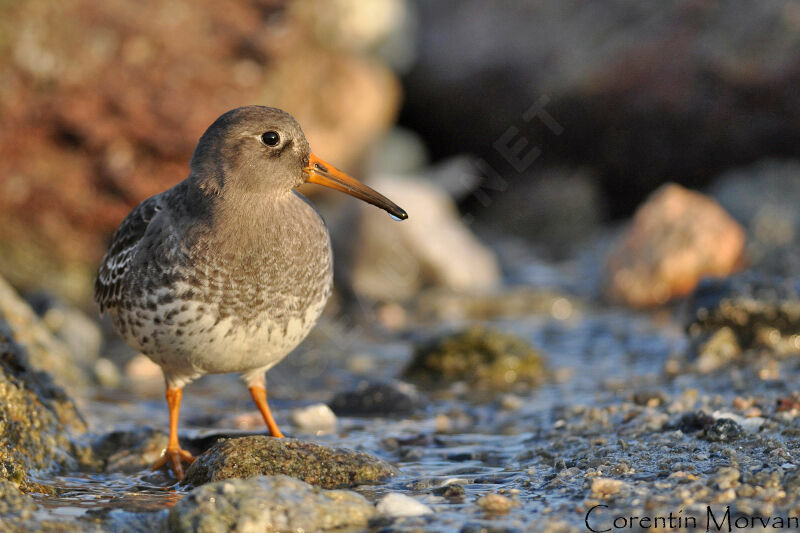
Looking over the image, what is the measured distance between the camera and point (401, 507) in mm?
5102

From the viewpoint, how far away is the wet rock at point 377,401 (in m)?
7.84

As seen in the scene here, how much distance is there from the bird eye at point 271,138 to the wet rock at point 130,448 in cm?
226

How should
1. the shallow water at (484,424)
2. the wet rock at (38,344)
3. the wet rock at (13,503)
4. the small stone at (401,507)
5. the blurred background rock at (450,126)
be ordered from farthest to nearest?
the blurred background rock at (450,126) → the wet rock at (38,344) → the shallow water at (484,424) → the small stone at (401,507) → the wet rock at (13,503)

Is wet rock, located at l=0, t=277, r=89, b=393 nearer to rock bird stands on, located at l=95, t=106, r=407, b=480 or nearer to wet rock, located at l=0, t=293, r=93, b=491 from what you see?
wet rock, located at l=0, t=293, r=93, b=491

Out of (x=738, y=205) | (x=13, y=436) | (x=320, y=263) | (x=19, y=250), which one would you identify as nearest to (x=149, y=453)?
(x=13, y=436)

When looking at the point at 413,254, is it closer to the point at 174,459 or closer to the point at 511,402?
the point at 511,402

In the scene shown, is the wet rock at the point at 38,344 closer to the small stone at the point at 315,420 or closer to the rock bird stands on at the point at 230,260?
the rock bird stands on at the point at 230,260

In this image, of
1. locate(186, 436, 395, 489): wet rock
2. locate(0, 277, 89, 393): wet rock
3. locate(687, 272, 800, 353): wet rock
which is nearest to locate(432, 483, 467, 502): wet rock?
locate(186, 436, 395, 489): wet rock

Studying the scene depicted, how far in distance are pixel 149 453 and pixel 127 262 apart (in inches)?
52.3

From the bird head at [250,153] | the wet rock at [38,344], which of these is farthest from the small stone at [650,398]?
the wet rock at [38,344]

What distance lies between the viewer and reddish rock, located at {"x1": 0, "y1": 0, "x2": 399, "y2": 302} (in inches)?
447

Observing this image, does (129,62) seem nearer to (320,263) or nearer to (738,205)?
(320,263)

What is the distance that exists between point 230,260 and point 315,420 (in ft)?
5.95

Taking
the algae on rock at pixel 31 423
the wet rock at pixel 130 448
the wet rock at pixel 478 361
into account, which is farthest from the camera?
the wet rock at pixel 478 361
